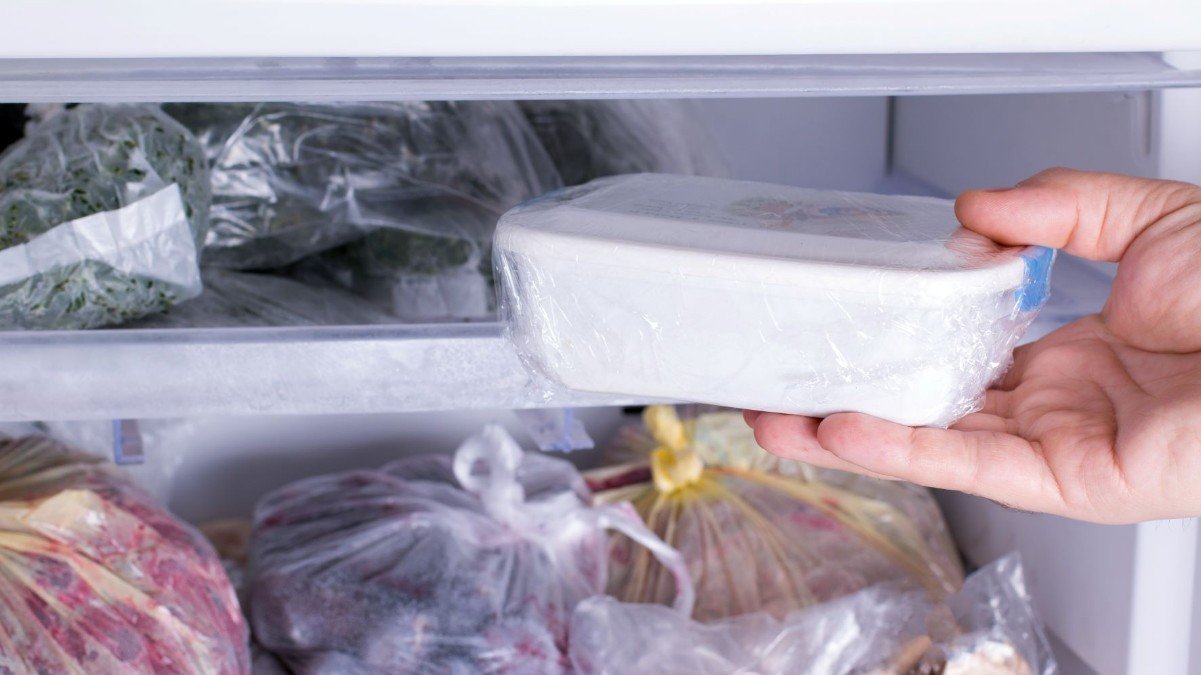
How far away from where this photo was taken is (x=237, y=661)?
0.81 meters

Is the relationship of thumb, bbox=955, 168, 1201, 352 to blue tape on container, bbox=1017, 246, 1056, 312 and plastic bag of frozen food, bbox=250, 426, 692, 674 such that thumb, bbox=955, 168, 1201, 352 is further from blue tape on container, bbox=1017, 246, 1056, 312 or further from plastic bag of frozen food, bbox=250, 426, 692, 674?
plastic bag of frozen food, bbox=250, 426, 692, 674

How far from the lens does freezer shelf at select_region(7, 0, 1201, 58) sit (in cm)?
48

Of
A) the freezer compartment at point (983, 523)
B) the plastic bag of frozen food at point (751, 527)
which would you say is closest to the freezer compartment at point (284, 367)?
the freezer compartment at point (983, 523)

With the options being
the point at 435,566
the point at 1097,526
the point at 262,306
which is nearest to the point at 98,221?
the point at 262,306

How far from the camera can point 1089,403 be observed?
0.65 meters

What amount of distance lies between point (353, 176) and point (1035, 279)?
53cm

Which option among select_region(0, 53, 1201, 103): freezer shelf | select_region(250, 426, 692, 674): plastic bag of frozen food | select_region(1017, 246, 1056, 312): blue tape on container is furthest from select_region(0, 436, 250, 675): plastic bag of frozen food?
select_region(1017, 246, 1056, 312): blue tape on container

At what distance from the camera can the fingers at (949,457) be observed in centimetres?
53

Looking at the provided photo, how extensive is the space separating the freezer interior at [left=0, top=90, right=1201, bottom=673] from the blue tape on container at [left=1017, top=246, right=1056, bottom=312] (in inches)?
5.9

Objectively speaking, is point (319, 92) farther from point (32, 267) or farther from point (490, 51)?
point (32, 267)

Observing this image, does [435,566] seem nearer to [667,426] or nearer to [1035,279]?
[667,426]

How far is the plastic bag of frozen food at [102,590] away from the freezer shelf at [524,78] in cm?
34

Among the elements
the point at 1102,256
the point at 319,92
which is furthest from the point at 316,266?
the point at 1102,256

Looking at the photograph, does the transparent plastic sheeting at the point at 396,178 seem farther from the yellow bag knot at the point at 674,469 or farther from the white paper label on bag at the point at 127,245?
the yellow bag knot at the point at 674,469
